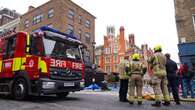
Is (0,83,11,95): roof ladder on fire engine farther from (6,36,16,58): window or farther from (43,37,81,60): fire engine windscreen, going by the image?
(43,37,81,60): fire engine windscreen

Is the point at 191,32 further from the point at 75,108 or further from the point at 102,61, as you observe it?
the point at 102,61

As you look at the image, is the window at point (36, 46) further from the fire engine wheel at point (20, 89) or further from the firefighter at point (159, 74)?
the firefighter at point (159, 74)

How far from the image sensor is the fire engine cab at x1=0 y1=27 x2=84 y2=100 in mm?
8422

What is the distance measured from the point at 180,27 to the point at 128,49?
42588 millimetres

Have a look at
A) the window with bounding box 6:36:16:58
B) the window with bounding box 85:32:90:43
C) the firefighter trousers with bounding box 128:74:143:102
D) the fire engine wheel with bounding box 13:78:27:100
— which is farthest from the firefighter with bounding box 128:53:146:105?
the window with bounding box 85:32:90:43

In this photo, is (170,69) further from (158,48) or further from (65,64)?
(65,64)

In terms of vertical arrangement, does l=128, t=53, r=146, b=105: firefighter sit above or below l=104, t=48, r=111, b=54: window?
below

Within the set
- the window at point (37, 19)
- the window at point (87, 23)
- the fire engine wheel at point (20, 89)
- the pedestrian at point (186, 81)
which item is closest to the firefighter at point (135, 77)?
the pedestrian at point (186, 81)

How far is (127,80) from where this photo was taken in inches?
364

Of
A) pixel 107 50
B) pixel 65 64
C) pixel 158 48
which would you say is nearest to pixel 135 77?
pixel 158 48

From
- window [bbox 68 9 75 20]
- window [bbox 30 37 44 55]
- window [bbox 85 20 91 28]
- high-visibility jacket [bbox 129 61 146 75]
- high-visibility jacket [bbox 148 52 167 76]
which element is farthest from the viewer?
window [bbox 85 20 91 28]

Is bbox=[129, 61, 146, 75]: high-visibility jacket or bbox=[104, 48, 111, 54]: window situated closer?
bbox=[129, 61, 146, 75]: high-visibility jacket

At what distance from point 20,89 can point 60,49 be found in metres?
2.17

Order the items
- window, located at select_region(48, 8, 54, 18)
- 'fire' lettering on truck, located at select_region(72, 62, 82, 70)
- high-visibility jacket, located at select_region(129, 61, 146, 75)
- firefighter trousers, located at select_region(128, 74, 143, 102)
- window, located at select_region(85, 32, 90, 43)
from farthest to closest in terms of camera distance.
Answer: window, located at select_region(85, 32, 90, 43) → window, located at select_region(48, 8, 54, 18) → 'fire' lettering on truck, located at select_region(72, 62, 82, 70) → high-visibility jacket, located at select_region(129, 61, 146, 75) → firefighter trousers, located at select_region(128, 74, 143, 102)
